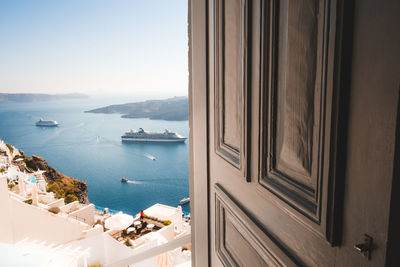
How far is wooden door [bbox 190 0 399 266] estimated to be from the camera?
191 millimetres

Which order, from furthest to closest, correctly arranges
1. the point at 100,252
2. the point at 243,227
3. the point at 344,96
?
the point at 100,252
the point at 243,227
the point at 344,96

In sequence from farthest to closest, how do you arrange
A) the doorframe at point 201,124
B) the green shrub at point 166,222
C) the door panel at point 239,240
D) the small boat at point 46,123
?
the small boat at point 46,123 → the green shrub at point 166,222 → the doorframe at point 201,124 → the door panel at point 239,240

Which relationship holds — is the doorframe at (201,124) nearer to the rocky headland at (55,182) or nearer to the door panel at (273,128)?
the door panel at (273,128)

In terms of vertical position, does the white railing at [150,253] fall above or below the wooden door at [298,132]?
below

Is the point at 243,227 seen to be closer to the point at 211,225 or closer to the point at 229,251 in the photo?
the point at 229,251

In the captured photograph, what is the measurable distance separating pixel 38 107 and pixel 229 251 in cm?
2004

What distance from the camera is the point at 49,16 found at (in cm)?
1806

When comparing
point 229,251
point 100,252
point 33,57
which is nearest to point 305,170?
point 229,251

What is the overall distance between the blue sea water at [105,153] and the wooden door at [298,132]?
1575cm

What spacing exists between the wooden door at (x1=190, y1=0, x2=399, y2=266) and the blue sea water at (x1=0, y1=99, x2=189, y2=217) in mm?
15746

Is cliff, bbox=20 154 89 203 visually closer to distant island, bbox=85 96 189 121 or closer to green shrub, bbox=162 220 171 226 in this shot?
green shrub, bbox=162 220 171 226

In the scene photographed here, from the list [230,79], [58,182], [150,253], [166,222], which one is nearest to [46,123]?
[58,182]

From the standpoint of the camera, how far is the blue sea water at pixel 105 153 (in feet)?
54.7

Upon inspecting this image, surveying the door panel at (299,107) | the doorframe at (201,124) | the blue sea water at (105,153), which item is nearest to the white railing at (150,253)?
the doorframe at (201,124)
